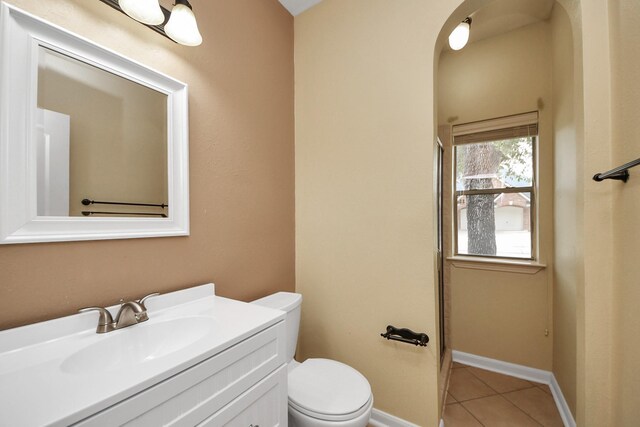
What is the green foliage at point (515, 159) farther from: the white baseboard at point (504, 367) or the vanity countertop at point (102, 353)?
the vanity countertop at point (102, 353)

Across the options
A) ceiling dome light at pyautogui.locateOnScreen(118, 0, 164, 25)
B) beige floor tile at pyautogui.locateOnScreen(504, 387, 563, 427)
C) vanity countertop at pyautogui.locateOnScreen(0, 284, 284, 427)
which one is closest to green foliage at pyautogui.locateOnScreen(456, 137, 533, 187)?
beige floor tile at pyautogui.locateOnScreen(504, 387, 563, 427)

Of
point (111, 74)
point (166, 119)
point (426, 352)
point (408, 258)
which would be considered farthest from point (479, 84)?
point (111, 74)

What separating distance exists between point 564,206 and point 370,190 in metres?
1.24

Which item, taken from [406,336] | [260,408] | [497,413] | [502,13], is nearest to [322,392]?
[260,408]

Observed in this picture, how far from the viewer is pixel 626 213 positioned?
3.13 feet

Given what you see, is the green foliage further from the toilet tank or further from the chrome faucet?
the chrome faucet

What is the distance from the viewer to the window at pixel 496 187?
6.91 feet

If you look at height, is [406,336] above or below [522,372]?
above

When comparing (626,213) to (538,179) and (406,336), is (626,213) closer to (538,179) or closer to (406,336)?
(406,336)

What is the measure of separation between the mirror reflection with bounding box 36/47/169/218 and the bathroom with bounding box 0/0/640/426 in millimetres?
125

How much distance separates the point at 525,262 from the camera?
204cm

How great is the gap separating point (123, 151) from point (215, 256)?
2.03 ft

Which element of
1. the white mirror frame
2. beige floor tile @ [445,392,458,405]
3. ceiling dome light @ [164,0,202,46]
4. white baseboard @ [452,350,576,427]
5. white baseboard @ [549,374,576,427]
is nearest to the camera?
the white mirror frame

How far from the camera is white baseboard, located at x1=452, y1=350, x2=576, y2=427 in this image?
5.34 feet
